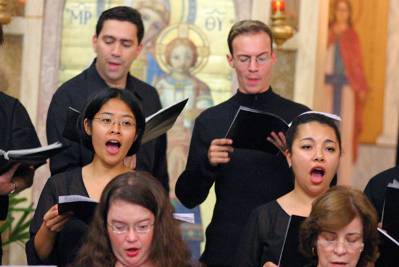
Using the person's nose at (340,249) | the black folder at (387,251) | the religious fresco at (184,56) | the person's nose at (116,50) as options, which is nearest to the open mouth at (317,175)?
the black folder at (387,251)

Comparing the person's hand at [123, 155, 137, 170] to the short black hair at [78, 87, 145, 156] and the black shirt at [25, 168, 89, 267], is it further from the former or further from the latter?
the black shirt at [25, 168, 89, 267]

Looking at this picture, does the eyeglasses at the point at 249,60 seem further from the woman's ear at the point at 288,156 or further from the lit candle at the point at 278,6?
the lit candle at the point at 278,6

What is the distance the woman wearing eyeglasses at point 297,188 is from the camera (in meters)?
6.25

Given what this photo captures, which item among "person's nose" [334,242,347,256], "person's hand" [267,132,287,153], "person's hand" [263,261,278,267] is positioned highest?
"person's hand" [267,132,287,153]

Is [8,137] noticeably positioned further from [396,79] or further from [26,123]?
[396,79]

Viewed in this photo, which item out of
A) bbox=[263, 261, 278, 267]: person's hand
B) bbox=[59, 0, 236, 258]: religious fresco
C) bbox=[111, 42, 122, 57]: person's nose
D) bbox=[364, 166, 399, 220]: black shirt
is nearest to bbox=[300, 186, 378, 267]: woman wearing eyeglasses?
bbox=[263, 261, 278, 267]: person's hand

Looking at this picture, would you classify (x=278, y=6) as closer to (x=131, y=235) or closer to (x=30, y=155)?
(x=30, y=155)

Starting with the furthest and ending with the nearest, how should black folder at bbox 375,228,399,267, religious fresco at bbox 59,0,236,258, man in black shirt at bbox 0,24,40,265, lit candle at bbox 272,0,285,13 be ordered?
religious fresco at bbox 59,0,236,258 → lit candle at bbox 272,0,285,13 → man in black shirt at bbox 0,24,40,265 → black folder at bbox 375,228,399,267

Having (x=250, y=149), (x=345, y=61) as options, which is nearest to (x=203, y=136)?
(x=250, y=149)

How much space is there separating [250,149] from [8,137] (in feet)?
3.93

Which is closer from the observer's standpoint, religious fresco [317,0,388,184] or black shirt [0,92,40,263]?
black shirt [0,92,40,263]

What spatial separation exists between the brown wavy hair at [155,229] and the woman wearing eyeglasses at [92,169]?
0.41 meters

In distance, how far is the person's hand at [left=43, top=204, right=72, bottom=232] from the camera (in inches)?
242

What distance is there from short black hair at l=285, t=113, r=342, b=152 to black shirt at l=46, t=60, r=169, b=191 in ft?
2.91
